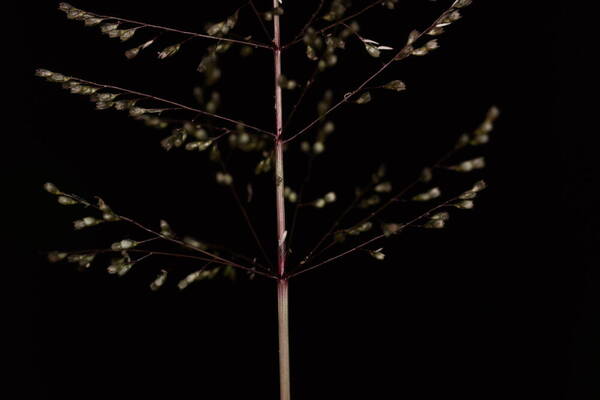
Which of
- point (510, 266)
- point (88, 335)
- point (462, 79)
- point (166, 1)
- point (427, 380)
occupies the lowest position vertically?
point (427, 380)

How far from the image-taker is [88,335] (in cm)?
243

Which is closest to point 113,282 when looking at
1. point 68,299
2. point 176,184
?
point 68,299

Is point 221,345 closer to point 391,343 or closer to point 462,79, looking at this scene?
point 391,343

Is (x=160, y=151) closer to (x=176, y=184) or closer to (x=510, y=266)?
(x=176, y=184)

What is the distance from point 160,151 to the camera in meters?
2.41

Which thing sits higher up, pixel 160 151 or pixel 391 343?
pixel 160 151

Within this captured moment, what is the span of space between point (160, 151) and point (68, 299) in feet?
1.77

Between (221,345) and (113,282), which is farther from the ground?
(113,282)

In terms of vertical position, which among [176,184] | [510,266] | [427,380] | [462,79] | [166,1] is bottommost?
[427,380]

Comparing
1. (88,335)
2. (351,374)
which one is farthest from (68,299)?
(351,374)

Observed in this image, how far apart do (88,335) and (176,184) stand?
55 centimetres

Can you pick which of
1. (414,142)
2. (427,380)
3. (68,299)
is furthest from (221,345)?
(414,142)

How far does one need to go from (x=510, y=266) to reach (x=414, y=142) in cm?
49

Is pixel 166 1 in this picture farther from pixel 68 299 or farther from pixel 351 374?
pixel 351 374
